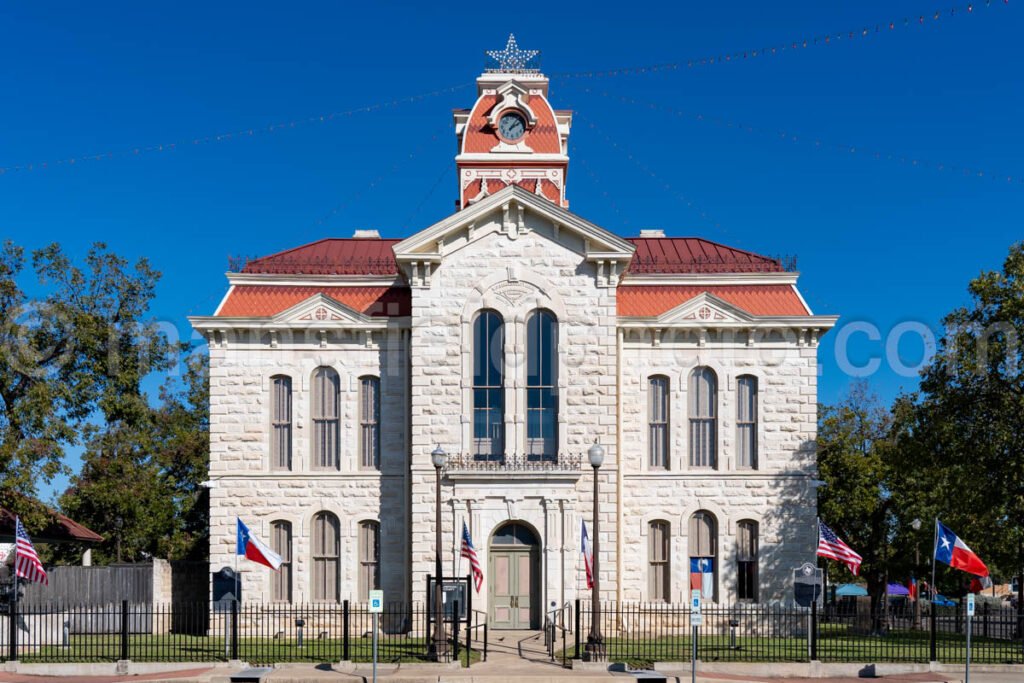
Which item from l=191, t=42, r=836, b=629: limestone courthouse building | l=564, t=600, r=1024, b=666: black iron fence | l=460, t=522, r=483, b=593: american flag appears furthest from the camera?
l=191, t=42, r=836, b=629: limestone courthouse building

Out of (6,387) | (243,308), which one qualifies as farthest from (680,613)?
(6,387)

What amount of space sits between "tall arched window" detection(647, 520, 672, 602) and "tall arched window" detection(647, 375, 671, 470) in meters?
1.78

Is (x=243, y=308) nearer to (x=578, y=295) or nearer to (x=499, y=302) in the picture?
(x=499, y=302)

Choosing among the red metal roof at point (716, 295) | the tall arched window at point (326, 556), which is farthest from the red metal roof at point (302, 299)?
the red metal roof at point (716, 295)

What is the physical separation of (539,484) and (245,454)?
28.5ft

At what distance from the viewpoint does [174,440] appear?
49375 millimetres

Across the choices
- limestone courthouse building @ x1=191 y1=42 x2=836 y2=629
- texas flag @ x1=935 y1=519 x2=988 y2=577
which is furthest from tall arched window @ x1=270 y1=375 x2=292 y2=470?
texas flag @ x1=935 y1=519 x2=988 y2=577

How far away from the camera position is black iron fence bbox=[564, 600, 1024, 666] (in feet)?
87.8

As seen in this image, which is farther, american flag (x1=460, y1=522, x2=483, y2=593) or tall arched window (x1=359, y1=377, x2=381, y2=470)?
tall arched window (x1=359, y1=377, x2=381, y2=470)

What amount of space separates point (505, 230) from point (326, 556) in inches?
416

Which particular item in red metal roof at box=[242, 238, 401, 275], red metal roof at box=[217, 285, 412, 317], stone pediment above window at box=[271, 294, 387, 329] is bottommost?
stone pediment above window at box=[271, 294, 387, 329]

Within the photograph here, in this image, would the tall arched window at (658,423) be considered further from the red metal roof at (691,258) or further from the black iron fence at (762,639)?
the black iron fence at (762,639)

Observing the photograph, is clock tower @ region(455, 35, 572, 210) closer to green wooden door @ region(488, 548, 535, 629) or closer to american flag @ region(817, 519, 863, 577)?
green wooden door @ region(488, 548, 535, 629)

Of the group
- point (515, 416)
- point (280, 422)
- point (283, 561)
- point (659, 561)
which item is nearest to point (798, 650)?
point (659, 561)
